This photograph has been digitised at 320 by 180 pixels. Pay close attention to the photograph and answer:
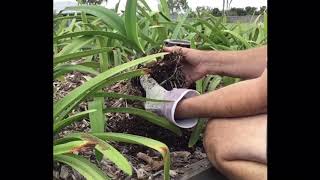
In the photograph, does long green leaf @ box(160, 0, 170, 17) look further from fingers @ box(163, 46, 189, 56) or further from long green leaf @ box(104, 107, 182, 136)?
long green leaf @ box(104, 107, 182, 136)

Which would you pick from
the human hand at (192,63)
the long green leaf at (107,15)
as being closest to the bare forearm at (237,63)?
the human hand at (192,63)

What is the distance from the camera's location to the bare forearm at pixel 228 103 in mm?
878

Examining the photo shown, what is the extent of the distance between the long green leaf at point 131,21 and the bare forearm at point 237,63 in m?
0.19

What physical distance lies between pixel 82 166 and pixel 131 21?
473 millimetres

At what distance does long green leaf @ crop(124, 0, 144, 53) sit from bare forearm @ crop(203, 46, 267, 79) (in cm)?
19

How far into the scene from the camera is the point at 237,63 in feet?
3.69

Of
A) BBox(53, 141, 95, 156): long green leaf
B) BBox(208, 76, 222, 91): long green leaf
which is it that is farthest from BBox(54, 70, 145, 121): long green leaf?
BBox(208, 76, 222, 91): long green leaf

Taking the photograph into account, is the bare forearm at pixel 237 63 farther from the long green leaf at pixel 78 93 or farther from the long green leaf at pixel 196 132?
the long green leaf at pixel 78 93

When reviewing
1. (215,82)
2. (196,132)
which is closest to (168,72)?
(196,132)
